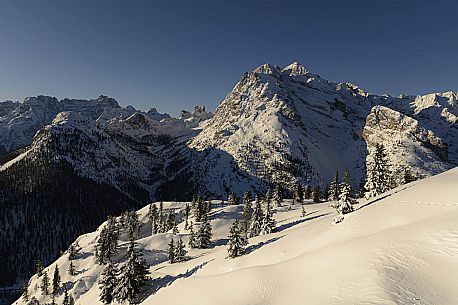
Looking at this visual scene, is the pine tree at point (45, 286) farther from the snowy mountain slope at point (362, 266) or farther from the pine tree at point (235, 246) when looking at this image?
the pine tree at point (235, 246)

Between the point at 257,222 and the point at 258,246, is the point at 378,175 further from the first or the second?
the point at 257,222

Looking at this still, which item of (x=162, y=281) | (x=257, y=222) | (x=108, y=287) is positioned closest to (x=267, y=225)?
(x=257, y=222)

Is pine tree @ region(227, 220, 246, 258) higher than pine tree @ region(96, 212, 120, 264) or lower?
higher

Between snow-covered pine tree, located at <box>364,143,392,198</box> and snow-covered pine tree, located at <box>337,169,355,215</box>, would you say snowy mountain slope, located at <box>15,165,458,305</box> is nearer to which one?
snow-covered pine tree, located at <box>337,169,355,215</box>

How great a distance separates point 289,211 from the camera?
100 meters

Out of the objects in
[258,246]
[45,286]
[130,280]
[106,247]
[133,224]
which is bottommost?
[45,286]

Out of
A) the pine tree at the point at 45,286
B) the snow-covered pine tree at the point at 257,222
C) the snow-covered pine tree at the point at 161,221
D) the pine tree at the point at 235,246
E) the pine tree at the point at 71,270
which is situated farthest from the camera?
the snow-covered pine tree at the point at 161,221

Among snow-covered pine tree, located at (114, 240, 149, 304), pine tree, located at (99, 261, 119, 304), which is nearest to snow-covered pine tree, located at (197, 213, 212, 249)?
pine tree, located at (99, 261, 119, 304)

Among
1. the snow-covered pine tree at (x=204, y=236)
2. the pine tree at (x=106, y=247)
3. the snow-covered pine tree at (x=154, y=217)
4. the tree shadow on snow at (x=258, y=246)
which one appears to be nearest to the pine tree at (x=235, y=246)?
the tree shadow on snow at (x=258, y=246)

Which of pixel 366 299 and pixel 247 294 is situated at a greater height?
pixel 366 299

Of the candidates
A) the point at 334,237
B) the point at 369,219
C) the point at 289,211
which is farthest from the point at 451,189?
the point at 289,211

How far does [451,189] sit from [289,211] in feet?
212

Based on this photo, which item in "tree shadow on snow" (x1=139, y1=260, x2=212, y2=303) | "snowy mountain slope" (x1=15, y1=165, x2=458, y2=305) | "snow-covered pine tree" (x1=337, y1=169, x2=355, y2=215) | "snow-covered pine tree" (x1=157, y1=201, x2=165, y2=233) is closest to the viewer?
"snowy mountain slope" (x1=15, y1=165, x2=458, y2=305)

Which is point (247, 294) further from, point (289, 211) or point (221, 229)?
point (289, 211)
